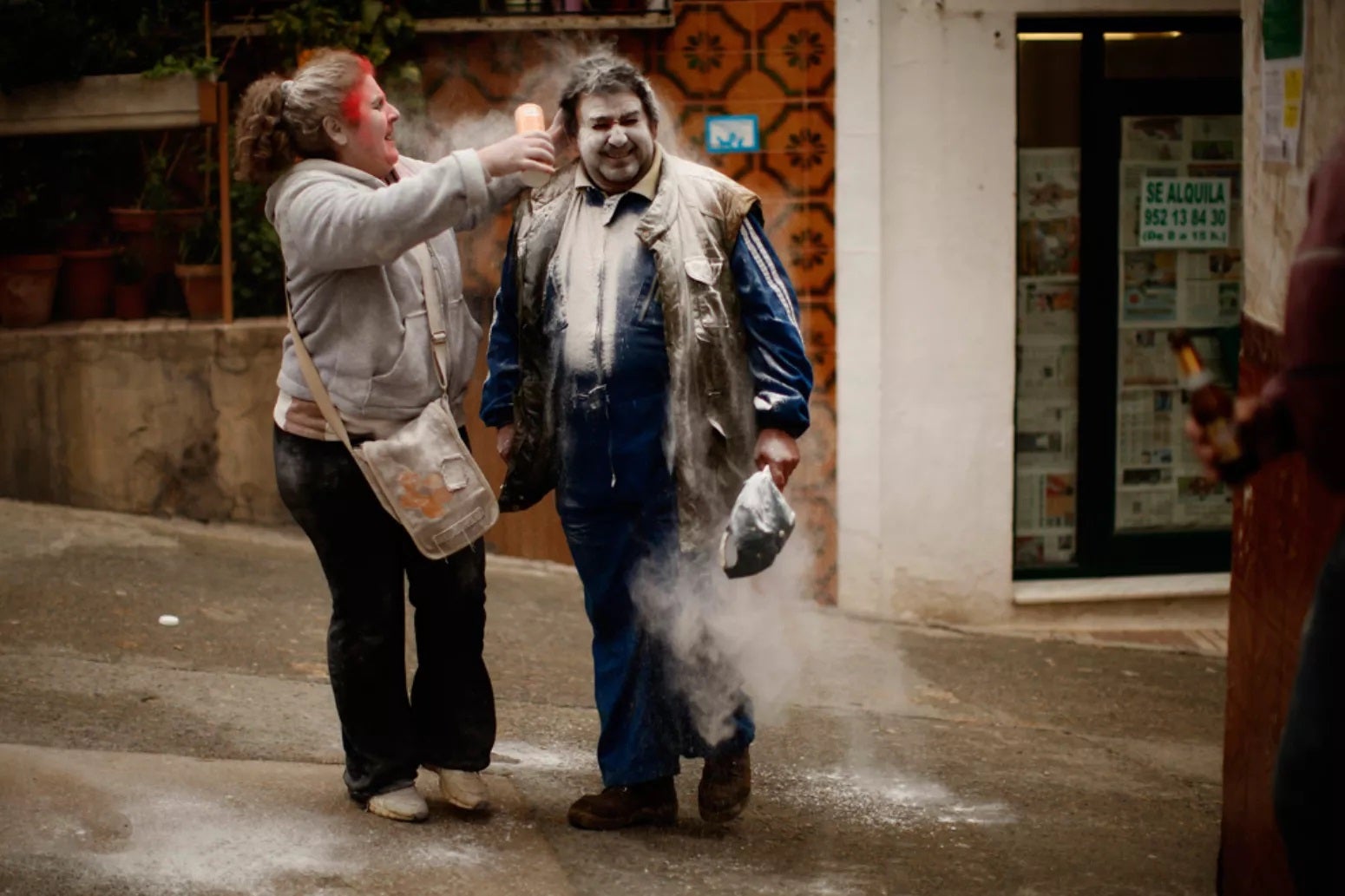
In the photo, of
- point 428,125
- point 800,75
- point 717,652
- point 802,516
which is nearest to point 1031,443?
point 802,516

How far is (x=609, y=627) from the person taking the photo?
4.55 meters

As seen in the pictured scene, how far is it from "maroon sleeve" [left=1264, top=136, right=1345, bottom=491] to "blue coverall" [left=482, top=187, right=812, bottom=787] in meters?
1.80

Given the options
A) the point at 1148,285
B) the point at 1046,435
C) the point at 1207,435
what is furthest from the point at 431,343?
the point at 1148,285

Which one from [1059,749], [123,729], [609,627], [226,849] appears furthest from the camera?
[1059,749]

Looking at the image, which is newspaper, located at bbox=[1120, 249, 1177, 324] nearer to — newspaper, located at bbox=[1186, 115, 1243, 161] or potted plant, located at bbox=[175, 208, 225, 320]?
newspaper, located at bbox=[1186, 115, 1243, 161]

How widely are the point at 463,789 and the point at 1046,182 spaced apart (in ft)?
14.4

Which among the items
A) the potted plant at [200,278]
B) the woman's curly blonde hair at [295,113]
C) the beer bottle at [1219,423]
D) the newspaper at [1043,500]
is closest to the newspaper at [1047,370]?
the newspaper at [1043,500]

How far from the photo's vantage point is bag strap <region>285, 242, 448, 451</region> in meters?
4.28

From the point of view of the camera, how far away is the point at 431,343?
438 centimetres

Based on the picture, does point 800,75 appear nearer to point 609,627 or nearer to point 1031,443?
point 1031,443

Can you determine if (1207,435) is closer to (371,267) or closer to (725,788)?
(725,788)

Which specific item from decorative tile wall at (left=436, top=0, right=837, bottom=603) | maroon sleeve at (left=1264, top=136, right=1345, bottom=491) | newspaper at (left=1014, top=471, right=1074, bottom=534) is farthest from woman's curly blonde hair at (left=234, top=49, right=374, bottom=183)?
newspaper at (left=1014, top=471, right=1074, bottom=534)

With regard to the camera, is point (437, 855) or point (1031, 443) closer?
point (437, 855)

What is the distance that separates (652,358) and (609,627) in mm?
710
